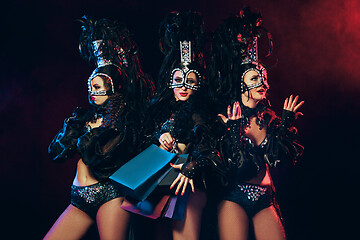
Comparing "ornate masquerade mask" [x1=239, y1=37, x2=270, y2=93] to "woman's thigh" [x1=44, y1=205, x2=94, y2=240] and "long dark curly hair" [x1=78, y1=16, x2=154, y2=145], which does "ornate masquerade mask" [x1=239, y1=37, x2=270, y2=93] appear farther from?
"woman's thigh" [x1=44, y1=205, x2=94, y2=240]

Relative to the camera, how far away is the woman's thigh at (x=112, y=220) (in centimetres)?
266

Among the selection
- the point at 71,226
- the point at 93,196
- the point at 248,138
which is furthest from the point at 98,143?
the point at 248,138

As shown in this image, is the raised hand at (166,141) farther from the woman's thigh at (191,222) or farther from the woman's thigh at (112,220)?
the woman's thigh at (112,220)

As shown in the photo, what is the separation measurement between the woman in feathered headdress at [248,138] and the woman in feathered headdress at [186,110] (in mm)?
175

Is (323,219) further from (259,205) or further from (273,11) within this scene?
(273,11)

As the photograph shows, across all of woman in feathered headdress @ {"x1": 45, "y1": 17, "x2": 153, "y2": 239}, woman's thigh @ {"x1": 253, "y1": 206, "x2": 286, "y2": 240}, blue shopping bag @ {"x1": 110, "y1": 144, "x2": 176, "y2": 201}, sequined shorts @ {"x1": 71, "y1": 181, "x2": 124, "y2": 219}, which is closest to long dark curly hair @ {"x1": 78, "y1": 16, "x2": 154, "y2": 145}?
woman in feathered headdress @ {"x1": 45, "y1": 17, "x2": 153, "y2": 239}

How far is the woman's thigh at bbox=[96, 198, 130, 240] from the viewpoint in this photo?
266 centimetres

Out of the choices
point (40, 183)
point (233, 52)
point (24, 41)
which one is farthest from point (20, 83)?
point (233, 52)

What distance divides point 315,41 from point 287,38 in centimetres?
25

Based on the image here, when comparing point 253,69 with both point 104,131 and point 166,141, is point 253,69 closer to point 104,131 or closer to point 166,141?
point 166,141

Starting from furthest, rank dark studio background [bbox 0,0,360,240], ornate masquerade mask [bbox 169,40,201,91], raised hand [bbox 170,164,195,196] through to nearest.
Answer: dark studio background [bbox 0,0,360,240] < ornate masquerade mask [bbox 169,40,201,91] < raised hand [bbox 170,164,195,196]

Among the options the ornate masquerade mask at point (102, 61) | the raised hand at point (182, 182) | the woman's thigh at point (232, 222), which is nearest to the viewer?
the raised hand at point (182, 182)

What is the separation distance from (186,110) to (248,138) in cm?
52

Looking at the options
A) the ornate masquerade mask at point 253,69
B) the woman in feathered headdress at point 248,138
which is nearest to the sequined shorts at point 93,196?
the woman in feathered headdress at point 248,138
